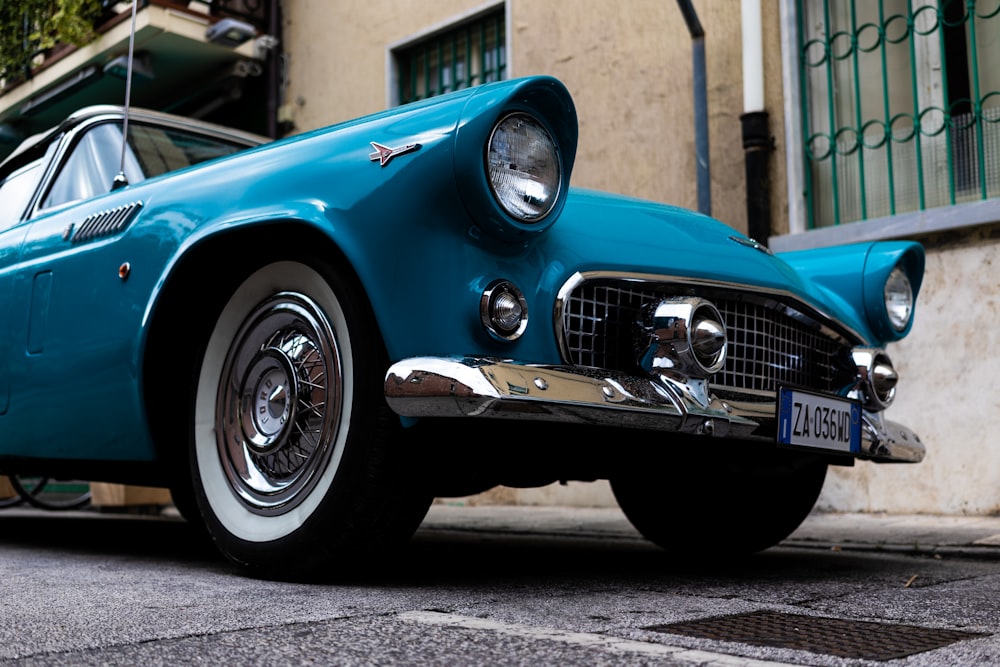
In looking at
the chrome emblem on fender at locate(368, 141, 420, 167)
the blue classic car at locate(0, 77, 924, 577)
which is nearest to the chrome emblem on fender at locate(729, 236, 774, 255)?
A: the blue classic car at locate(0, 77, 924, 577)

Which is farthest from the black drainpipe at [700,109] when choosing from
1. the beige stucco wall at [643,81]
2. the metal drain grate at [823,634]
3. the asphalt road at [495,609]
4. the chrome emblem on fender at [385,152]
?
the metal drain grate at [823,634]

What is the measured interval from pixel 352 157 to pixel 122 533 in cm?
254

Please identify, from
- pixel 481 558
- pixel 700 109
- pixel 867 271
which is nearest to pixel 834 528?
pixel 867 271

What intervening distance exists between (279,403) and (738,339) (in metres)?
1.12

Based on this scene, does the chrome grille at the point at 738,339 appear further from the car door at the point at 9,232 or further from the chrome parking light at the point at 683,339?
the car door at the point at 9,232

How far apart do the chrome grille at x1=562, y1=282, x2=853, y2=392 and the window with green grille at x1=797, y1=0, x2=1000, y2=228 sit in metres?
2.65

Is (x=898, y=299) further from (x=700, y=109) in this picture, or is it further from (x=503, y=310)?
(x=700, y=109)

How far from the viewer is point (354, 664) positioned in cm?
158

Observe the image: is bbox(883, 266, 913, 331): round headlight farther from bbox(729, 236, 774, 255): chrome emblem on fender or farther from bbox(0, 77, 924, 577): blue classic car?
bbox(729, 236, 774, 255): chrome emblem on fender

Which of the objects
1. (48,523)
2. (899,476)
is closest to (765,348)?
(899,476)

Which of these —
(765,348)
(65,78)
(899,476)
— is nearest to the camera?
(765,348)

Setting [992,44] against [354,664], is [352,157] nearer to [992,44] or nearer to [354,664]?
[354,664]

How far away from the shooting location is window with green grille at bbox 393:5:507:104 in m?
7.69

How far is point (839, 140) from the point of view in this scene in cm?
567
